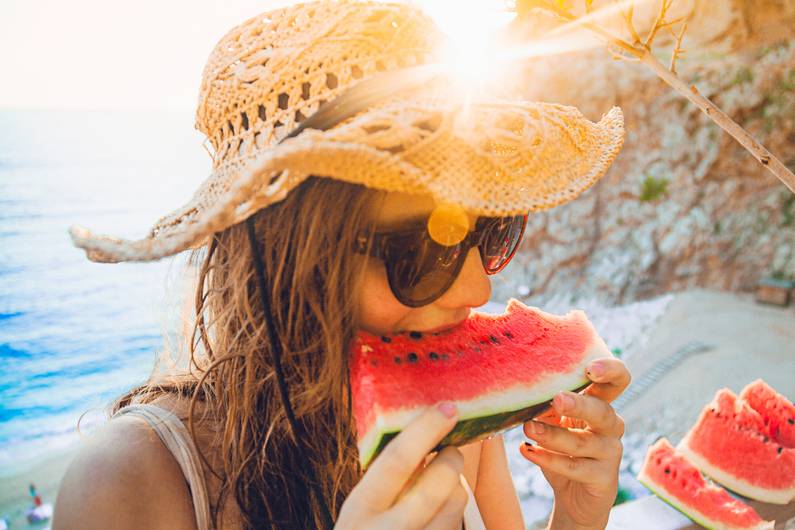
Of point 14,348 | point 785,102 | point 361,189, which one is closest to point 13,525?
point 14,348

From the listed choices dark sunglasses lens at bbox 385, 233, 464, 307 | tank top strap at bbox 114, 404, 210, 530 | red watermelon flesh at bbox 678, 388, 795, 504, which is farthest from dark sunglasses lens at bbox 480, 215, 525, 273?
red watermelon flesh at bbox 678, 388, 795, 504

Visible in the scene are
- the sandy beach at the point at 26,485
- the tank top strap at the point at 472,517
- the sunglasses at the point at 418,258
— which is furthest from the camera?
the sandy beach at the point at 26,485

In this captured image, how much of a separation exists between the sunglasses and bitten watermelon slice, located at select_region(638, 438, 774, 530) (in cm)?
219

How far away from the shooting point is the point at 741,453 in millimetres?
3074

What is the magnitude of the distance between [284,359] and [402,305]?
1.29 ft

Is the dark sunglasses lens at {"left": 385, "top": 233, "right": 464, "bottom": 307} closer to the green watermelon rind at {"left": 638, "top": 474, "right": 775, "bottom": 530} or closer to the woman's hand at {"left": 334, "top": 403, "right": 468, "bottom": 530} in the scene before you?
the woman's hand at {"left": 334, "top": 403, "right": 468, "bottom": 530}

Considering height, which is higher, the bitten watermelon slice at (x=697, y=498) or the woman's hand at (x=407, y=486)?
the woman's hand at (x=407, y=486)

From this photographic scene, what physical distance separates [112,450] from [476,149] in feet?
3.93

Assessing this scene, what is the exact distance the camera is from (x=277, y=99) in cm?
125

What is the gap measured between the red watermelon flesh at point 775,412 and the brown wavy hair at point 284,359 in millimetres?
2983

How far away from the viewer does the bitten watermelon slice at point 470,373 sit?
4.19ft

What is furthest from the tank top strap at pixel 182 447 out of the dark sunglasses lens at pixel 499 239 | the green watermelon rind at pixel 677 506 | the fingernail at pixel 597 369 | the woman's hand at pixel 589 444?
the green watermelon rind at pixel 677 506

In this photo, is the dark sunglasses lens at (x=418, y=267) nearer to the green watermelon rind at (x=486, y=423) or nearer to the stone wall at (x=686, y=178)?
the green watermelon rind at (x=486, y=423)

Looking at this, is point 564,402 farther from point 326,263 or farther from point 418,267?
point 326,263
